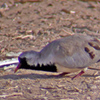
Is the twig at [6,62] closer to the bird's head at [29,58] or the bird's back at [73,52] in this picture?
the bird's head at [29,58]

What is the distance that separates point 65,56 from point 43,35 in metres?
3.15

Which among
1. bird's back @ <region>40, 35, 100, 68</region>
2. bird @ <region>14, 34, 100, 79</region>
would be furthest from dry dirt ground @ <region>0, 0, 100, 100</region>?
bird's back @ <region>40, 35, 100, 68</region>

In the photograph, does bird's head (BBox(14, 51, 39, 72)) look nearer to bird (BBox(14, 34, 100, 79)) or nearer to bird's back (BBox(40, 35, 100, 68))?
bird (BBox(14, 34, 100, 79))

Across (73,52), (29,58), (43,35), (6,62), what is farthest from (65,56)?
(43,35)

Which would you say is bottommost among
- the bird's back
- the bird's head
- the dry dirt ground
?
the dry dirt ground

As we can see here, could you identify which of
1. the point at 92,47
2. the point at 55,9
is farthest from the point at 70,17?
the point at 92,47

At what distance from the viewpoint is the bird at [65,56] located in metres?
6.43

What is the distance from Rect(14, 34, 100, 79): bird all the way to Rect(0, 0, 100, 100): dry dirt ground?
32cm

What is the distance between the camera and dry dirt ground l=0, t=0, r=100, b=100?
5941 millimetres

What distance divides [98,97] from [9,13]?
21.3ft

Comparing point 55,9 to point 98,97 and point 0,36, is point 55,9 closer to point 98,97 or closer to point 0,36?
point 0,36

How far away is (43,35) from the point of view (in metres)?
9.51

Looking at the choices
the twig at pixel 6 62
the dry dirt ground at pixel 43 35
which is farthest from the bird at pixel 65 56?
the twig at pixel 6 62

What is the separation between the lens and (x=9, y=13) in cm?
1120
